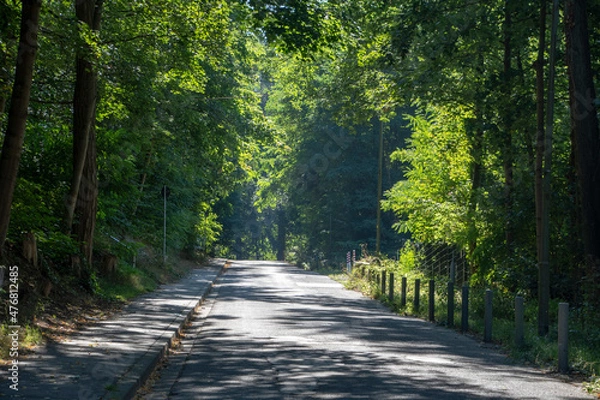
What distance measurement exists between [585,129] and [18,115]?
11.2 m

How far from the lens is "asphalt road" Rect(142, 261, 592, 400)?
937 cm

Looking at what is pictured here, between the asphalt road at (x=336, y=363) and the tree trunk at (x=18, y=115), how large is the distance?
3.38 metres

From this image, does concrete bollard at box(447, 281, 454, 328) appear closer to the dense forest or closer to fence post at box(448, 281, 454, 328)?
fence post at box(448, 281, 454, 328)

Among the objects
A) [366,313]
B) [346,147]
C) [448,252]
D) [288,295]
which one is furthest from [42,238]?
[346,147]

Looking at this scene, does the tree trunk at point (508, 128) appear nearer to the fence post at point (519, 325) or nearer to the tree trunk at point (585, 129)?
the tree trunk at point (585, 129)

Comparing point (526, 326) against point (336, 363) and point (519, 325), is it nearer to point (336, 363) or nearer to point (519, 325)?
point (519, 325)

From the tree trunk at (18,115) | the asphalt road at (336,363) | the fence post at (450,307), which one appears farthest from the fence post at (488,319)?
the tree trunk at (18,115)

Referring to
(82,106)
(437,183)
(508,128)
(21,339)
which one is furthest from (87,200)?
(437,183)

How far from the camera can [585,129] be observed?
57.2 ft

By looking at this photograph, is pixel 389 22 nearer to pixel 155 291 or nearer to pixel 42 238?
pixel 155 291

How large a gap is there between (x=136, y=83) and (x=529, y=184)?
10671 millimetres

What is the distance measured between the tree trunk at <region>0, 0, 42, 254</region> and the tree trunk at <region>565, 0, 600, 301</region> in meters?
10.7

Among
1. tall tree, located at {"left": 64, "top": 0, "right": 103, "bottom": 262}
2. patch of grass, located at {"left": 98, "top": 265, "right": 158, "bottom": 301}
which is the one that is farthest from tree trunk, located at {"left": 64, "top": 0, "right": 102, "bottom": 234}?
patch of grass, located at {"left": 98, "top": 265, "right": 158, "bottom": 301}

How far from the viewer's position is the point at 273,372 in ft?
34.9
